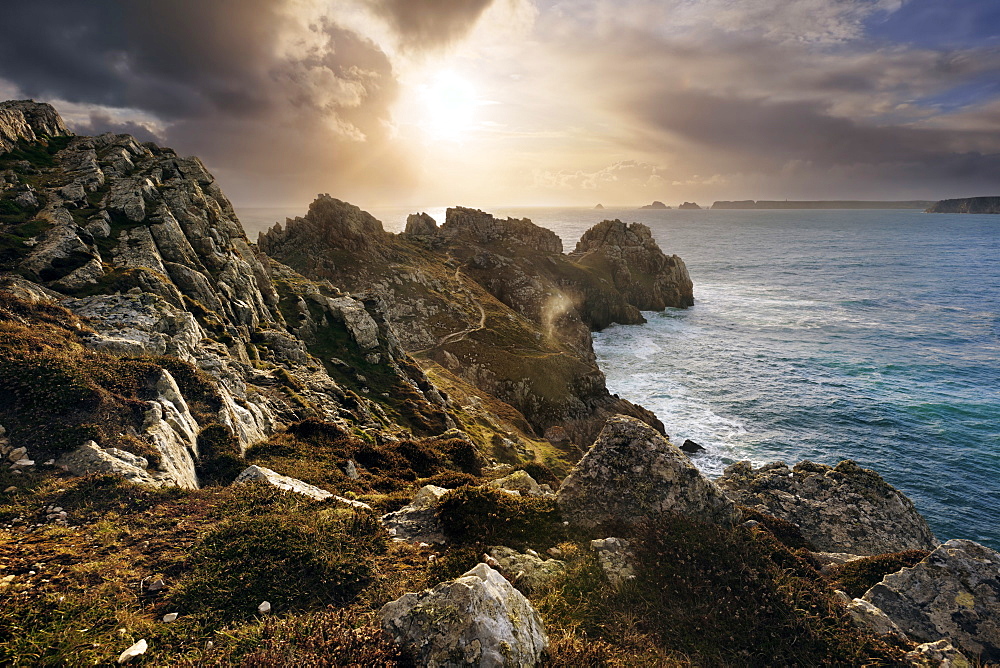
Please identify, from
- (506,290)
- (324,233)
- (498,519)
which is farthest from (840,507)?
(324,233)

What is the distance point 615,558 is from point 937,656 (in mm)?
7502

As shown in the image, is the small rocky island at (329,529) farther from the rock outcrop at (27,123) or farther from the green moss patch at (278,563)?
the rock outcrop at (27,123)

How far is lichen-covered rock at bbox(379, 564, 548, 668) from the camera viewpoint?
731 cm

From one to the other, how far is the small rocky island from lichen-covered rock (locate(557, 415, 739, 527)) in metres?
0.08

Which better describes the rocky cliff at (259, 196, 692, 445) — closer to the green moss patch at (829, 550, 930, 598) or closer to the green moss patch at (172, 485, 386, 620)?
the green moss patch at (829, 550, 930, 598)

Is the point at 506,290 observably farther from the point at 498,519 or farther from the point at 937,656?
the point at 937,656

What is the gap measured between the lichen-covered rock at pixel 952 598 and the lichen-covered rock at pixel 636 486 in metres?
4.50

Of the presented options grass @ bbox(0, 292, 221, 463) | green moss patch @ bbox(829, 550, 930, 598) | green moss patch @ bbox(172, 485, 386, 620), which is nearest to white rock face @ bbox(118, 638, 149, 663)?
green moss patch @ bbox(172, 485, 386, 620)

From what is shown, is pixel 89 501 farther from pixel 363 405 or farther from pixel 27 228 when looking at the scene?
pixel 27 228

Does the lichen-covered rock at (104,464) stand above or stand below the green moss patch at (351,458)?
above

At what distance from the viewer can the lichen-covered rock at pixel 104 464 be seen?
1270 cm

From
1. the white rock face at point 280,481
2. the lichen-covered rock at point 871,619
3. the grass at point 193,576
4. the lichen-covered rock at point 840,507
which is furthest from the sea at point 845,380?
the grass at point 193,576

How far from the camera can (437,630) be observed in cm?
762

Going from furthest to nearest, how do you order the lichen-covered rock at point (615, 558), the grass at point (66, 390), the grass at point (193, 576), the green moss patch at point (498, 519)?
the grass at point (66, 390)
the green moss patch at point (498, 519)
the lichen-covered rock at point (615, 558)
the grass at point (193, 576)
